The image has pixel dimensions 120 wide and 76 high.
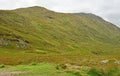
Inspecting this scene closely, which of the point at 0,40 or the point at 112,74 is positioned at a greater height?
the point at 112,74

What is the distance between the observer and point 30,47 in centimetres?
18125

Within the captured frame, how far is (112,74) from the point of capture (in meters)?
27.4

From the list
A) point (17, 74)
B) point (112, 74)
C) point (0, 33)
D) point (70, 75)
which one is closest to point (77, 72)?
point (70, 75)

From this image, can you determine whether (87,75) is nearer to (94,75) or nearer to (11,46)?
(94,75)

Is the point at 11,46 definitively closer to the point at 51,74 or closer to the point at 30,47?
the point at 30,47

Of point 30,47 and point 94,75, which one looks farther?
point 30,47

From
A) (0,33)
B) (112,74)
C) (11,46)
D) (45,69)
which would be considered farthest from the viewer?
(0,33)

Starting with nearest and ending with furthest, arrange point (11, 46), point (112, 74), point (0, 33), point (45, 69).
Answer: point (112, 74) → point (45, 69) → point (11, 46) → point (0, 33)

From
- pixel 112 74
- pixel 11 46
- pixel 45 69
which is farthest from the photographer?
pixel 11 46

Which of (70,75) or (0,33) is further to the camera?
(0,33)

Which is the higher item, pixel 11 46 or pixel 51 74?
pixel 51 74

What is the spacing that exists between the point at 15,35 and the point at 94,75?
170624 mm

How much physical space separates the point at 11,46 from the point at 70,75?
14726cm

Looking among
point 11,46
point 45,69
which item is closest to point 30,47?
point 11,46
